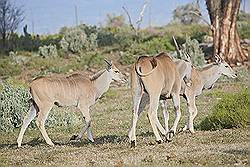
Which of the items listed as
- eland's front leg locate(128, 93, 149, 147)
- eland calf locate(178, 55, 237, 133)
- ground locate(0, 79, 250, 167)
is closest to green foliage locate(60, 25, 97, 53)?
eland calf locate(178, 55, 237, 133)

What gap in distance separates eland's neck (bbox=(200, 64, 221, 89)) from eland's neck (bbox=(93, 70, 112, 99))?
7.51 ft

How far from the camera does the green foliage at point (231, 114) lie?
13.4m

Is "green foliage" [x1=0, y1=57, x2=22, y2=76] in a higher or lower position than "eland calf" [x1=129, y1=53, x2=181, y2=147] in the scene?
lower

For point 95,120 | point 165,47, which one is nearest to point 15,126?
point 95,120

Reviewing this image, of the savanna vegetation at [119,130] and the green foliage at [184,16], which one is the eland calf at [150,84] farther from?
the green foliage at [184,16]

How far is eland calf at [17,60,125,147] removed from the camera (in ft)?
41.5

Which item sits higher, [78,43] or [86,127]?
[86,127]

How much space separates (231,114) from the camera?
44.4ft

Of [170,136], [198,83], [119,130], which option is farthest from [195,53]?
[170,136]

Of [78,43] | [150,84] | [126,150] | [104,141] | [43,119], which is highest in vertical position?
[150,84]

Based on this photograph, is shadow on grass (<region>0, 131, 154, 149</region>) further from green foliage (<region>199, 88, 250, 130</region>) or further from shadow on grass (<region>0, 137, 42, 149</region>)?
green foliage (<region>199, 88, 250, 130</region>)

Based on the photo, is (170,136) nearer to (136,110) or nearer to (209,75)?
(136,110)

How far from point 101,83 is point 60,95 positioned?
1599mm

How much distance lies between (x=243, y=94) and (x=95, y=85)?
3340 mm
